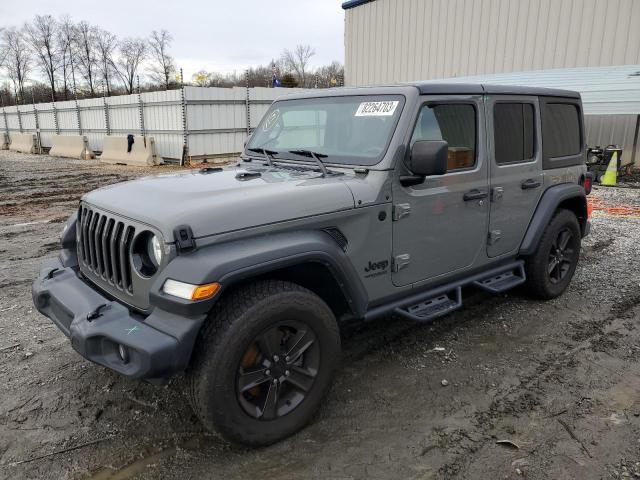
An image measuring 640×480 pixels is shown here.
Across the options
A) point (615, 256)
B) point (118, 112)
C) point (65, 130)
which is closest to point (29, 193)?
point (118, 112)

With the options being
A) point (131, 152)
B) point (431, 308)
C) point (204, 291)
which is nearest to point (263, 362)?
point (204, 291)

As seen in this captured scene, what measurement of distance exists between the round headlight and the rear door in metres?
2.59

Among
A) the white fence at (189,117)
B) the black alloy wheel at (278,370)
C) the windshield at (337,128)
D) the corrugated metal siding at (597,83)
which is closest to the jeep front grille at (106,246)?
the black alloy wheel at (278,370)

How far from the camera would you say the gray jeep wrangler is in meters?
2.46

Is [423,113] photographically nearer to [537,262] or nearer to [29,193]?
[537,262]

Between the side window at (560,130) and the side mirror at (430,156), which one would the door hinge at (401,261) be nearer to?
the side mirror at (430,156)

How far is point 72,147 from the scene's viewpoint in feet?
72.5

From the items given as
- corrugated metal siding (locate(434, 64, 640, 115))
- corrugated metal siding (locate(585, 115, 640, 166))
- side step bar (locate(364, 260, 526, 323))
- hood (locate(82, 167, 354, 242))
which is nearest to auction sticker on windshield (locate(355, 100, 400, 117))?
hood (locate(82, 167, 354, 242))

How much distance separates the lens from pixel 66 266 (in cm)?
334

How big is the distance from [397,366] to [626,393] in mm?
1504

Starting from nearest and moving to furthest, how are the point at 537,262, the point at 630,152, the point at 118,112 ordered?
→ 1. the point at 537,262
2. the point at 630,152
3. the point at 118,112

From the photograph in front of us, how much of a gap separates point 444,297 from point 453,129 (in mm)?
1249

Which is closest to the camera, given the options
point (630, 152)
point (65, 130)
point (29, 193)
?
point (29, 193)

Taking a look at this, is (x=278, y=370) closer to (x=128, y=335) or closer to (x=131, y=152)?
(x=128, y=335)
